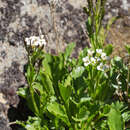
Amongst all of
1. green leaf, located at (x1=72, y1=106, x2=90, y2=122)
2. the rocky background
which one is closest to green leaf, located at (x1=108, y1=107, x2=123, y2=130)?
green leaf, located at (x1=72, y1=106, x2=90, y2=122)

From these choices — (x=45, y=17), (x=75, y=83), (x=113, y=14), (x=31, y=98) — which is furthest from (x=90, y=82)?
(x=113, y=14)

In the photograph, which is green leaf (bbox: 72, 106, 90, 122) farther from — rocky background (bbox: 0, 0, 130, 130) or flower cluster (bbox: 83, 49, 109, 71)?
rocky background (bbox: 0, 0, 130, 130)

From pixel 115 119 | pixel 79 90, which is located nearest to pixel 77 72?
pixel 79 90

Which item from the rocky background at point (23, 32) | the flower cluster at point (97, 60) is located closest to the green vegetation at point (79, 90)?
the flower cluster at point (97, 60)

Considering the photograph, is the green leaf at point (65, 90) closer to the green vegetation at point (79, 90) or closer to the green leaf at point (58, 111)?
the green vegetation at point (79, 90)

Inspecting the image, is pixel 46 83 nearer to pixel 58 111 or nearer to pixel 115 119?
pixel 58 111

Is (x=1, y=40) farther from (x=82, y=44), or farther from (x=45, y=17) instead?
(x=82, y=44)
